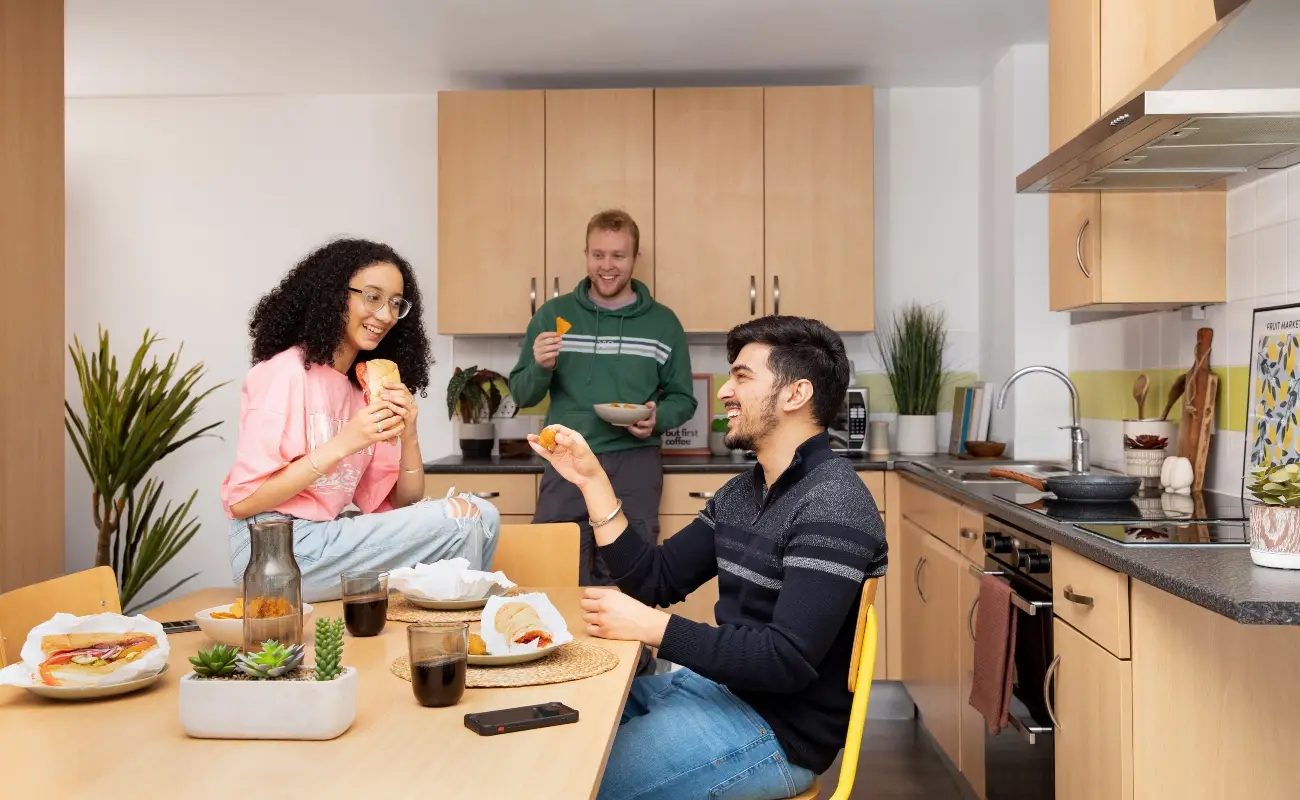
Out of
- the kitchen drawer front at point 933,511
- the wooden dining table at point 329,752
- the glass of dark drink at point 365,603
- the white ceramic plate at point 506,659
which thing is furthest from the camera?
the kitchen drawer front at point 933,511

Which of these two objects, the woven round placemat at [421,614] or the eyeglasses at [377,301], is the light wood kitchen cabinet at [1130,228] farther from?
the woven round placemat at [421,614]

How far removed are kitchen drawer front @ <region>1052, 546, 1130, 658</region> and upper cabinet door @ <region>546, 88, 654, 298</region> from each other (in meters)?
2.43

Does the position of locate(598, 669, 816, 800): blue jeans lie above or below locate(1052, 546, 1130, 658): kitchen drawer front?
below

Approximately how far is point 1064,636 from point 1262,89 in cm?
115

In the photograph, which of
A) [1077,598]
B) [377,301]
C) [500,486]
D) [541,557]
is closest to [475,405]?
[500,486]

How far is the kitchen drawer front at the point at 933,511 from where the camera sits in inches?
134

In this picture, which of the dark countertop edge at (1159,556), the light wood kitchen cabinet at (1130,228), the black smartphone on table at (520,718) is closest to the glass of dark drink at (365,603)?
the black smartphone on table at (520,718)

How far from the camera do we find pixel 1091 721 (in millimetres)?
2289

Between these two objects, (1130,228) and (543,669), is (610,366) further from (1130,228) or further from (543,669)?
(543,669)

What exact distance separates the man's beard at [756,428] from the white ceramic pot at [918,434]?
262 centimetres

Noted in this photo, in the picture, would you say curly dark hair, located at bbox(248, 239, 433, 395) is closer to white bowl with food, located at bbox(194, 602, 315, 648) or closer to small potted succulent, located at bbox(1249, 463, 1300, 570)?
white bowl with food, located at bbox(194, 602, 315, 648)

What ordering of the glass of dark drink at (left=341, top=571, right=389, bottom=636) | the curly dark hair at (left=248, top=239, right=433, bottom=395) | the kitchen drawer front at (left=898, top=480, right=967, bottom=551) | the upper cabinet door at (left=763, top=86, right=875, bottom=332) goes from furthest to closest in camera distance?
the upper cabinet door at (left=763, top=86, right=875, bottom=332), the kitchen drawer front at (left=898, top=480, right=967, bottom=551), the curly dark hair at (left=248, top=239, right=433, bottom=395), the glass of dark drink at (left=341, top=571, right=389, bottom=636)

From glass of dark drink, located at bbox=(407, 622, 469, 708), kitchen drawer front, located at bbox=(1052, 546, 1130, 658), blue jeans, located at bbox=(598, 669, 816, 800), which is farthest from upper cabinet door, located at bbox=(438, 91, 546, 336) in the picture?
glass of dark drink, located at bbox=(407, 622, 469, 708)

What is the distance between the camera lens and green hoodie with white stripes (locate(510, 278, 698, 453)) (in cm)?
412
